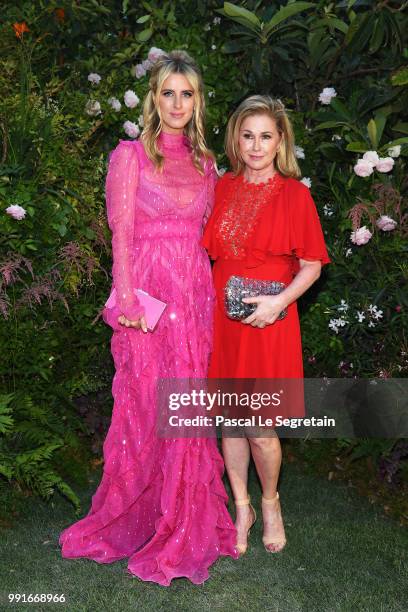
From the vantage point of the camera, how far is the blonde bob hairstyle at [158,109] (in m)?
3.48

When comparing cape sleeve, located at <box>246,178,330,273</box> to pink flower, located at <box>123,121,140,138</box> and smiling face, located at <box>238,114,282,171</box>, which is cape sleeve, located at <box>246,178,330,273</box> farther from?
pink flower, located at <box>123,121,140,138</box>

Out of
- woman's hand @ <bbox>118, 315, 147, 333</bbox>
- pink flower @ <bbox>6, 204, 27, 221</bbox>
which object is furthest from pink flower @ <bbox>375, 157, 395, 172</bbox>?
pink flower @ <bbox>6, 204, 27, 221</bbox>

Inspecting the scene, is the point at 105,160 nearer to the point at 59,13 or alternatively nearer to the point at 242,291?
the point at 59,13

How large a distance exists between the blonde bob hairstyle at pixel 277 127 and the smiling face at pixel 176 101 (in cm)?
22

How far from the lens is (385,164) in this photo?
4434mm

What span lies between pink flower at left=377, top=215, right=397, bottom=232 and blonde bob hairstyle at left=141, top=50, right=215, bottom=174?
46.5 inches

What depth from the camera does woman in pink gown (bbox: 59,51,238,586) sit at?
11.5 ft

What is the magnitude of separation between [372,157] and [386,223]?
36 centimetres

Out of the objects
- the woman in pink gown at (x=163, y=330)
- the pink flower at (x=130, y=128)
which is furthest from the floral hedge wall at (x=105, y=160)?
the woman in pink gown at (x=163, y=330)

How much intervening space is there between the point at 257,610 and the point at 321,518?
1.02m

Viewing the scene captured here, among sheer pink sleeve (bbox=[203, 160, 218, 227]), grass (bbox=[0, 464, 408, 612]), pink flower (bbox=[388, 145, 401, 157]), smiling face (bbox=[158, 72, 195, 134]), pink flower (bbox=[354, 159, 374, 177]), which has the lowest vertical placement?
grass (bbox=[0, 464, 408, 612])

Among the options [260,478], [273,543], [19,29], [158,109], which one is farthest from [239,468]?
[19,29]

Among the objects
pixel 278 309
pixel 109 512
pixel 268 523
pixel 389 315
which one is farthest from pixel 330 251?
pixel 109 512

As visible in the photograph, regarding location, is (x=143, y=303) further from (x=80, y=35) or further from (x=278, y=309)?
(x=80, y=35)
